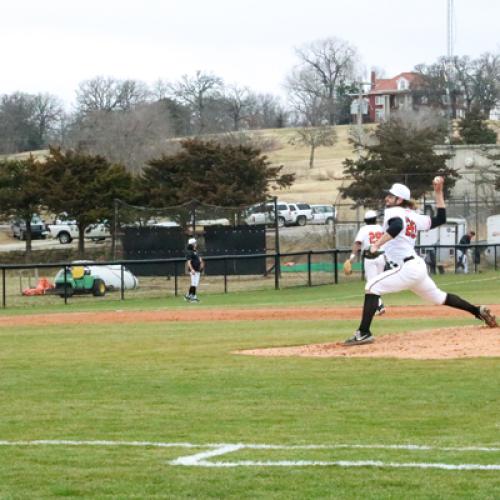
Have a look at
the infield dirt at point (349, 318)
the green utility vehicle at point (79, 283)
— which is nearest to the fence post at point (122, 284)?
the green utility vehicle at point (79, 283)

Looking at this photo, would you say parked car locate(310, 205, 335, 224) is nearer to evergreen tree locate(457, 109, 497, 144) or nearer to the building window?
evergreen tree locate(457, 109, 497, 144)

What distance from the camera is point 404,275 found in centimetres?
1394

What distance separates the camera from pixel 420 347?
535 inches

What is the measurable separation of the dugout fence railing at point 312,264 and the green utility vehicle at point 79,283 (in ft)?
0.69

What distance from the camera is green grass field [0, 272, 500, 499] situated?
6750 millimetres

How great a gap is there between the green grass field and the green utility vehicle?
55.4 ft

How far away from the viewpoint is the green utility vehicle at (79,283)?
33.0 m

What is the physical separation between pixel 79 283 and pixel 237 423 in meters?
24.5

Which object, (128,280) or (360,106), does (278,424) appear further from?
(360,106)

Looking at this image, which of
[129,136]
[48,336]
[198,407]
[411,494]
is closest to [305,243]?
[48,336]

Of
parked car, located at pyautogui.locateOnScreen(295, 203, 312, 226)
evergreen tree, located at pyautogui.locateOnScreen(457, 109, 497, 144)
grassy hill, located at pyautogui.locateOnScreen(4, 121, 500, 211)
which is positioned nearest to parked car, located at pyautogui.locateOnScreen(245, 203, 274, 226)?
parked car, located at pyautogui.locateOnScreen(295, 203, 312, 226)

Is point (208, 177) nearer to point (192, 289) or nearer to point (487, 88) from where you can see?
point (192, 289)

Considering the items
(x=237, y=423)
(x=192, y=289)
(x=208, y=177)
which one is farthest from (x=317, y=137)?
(x=237, y=423)

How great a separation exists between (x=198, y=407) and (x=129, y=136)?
91.3m
